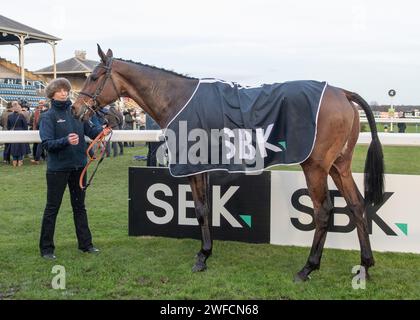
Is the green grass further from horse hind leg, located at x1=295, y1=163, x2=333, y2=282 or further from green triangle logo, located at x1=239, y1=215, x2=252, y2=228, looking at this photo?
green triangle logo, located at x1=239, y1=215, x2=252, y2=228

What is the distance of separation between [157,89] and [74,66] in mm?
42538

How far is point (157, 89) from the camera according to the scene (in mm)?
4535

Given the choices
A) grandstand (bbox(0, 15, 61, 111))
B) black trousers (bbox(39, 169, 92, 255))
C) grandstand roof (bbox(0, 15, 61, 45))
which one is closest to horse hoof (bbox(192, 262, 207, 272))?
black trousers (bbox(39, 169, 92, 255))

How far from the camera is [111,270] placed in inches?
171

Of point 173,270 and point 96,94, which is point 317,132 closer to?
point 173,270

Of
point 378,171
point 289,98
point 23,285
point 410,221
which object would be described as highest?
point 289,98

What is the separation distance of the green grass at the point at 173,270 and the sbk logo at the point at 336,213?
0.82 ft

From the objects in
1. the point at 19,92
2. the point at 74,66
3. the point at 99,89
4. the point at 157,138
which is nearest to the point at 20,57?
the point at 19,92

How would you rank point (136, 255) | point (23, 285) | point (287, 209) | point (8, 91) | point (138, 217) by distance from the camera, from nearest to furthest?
point (23, 285), point (136, 255), point (287, 209), point (138, 217), point (8, 91)

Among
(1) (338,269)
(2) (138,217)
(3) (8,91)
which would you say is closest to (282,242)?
(1) (338,269)

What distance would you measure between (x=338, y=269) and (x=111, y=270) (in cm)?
212

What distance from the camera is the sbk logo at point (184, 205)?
5.24 meters
